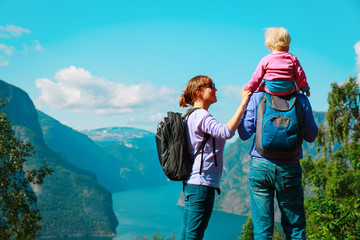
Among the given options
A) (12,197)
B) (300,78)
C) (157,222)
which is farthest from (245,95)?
(157,222)

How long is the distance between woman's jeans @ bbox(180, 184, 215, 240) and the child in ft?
2.66

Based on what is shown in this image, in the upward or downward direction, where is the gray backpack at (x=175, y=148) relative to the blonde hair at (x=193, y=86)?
downward

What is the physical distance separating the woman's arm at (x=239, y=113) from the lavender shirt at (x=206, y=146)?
7 cm

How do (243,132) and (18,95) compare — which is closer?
(243,132)

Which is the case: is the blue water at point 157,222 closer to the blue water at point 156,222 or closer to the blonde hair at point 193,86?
the blue water at point 156,222

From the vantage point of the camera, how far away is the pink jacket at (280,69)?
237 centimetres

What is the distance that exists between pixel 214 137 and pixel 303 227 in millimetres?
877

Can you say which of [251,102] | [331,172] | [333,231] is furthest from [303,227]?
[331,172]

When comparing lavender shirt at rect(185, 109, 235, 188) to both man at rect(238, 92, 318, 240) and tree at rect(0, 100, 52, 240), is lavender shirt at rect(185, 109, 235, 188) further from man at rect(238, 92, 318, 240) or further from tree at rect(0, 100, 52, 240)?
tree at rect(0, 100, 52, 240)

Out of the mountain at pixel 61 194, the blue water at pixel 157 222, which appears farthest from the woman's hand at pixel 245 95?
the mountain at pixel 61 194

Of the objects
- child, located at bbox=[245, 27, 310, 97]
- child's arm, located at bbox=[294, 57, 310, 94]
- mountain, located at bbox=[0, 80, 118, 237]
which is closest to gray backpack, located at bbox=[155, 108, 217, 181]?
child, located at bbox=[245, 27, 310, 97]

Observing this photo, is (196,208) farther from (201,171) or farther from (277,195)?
(277,195)

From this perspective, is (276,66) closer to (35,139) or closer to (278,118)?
(278,118)

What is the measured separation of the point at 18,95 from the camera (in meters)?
178
